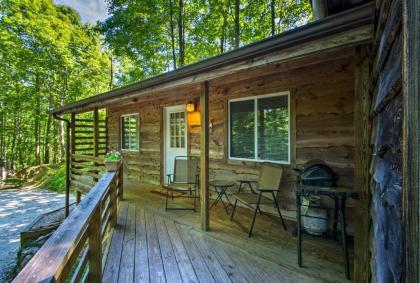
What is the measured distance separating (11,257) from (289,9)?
10044mm

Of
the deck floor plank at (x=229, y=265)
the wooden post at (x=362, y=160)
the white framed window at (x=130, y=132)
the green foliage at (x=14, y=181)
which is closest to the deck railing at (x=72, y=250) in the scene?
the deck floor plank at (x=229, y=265)

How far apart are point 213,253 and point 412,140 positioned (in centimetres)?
237

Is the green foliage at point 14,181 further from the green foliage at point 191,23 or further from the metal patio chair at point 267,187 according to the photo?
the metal patio chair at point 267,187

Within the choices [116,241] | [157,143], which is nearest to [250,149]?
[116,241]

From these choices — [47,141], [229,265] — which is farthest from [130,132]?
[47,141]

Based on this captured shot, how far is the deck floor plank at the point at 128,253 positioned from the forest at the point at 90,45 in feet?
19.4

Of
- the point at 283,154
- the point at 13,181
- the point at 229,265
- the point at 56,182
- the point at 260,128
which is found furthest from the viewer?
the point at 13,181

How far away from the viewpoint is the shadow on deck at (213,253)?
210cm

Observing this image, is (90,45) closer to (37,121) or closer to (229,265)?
(37,121)

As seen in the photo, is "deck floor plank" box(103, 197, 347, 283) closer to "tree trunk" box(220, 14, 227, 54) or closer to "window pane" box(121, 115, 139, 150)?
"window pane" box(121, 115, 139, 150)

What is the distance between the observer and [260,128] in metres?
3.79

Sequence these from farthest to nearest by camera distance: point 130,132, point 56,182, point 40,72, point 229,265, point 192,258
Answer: point 40,72, point 56,182, point 130,132, point 192,258, point 229,265

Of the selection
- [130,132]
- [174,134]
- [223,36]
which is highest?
[223,36]

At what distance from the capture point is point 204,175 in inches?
118
